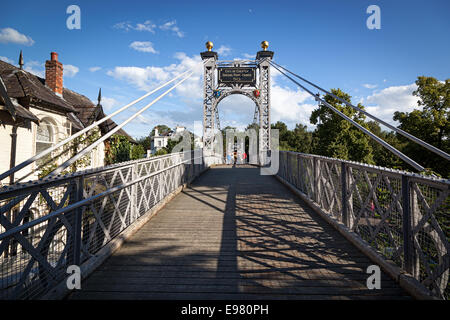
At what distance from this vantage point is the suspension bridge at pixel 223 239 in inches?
91.6

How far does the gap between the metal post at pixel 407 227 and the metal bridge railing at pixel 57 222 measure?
3.50 m

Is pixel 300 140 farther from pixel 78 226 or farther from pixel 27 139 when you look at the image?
pixel 78 226

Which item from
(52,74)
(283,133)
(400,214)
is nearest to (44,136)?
(52,74)

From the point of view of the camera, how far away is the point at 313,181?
5.90 m

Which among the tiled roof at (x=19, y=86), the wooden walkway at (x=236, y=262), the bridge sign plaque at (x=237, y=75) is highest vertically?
Result: the bridge sign plaque at (x=237, y=75)

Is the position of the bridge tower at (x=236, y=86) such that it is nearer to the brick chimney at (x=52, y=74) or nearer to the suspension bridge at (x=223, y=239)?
the brick chimney at (x=52, y=74)

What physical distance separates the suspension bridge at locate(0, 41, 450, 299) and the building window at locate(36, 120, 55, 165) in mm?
6751

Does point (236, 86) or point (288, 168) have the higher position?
point (236, 86)

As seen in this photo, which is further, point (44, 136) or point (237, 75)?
point (237, 75)

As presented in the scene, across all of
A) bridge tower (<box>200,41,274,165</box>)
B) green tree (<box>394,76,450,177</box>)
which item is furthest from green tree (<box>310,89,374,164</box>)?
bridge tower (<box>200,41,274,165</box>)

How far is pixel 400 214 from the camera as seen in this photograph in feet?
9.34

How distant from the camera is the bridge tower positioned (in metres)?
17.5

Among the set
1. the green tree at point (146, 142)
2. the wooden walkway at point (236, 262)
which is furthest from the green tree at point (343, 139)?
the green tree at point (146, 142)
